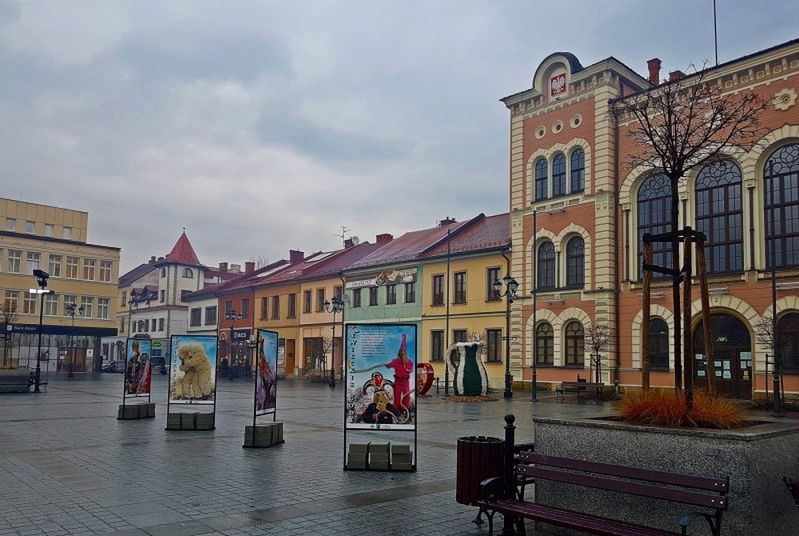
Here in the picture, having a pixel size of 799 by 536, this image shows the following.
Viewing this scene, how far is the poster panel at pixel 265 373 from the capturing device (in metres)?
13.8

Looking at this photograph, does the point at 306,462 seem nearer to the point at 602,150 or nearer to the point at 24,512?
the point at 24,512

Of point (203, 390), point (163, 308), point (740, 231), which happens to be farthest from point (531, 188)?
point (163, 308)

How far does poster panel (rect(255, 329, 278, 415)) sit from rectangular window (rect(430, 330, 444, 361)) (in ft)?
96.3

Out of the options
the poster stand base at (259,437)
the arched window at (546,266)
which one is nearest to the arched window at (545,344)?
the arched window at (546,266)

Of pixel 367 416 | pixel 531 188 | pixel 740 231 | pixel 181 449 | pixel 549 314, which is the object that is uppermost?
pixel 531 188

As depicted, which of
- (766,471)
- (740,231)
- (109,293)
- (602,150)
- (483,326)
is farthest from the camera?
(109,293)

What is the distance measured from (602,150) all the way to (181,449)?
26.8 m

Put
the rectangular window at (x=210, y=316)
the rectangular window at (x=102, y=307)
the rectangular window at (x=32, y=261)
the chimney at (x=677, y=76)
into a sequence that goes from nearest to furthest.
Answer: the chimney at (x=677, y=76)
the rectangular window at (x=32, y=261)
the rectangular window at (x=102, y=307)
the rectangular window at (x=210, y=316)

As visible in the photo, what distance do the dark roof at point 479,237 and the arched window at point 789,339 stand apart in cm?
1536

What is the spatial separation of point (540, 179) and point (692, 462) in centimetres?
3225

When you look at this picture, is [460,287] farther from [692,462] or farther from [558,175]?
[692,462]

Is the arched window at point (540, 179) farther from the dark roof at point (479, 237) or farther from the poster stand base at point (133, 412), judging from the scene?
the poster stand base at point (133, 412)

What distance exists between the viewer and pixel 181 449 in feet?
43.5

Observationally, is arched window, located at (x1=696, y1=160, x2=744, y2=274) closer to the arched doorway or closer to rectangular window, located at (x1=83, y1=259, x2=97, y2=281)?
the arched doorway
